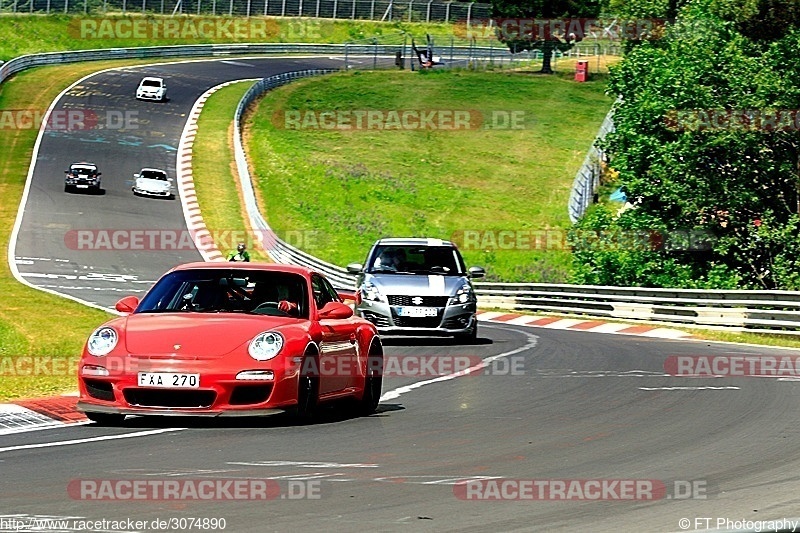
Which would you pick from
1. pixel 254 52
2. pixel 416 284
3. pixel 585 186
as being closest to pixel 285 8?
pixel 254 52

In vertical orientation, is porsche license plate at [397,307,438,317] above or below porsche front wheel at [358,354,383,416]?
below

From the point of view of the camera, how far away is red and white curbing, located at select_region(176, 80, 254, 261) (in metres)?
Answer: 48.4

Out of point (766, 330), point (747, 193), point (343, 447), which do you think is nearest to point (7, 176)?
point (747, 193)

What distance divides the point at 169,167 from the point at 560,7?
3605 centimetres

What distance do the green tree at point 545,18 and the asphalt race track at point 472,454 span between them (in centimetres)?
7029

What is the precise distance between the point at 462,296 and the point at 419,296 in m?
0.68

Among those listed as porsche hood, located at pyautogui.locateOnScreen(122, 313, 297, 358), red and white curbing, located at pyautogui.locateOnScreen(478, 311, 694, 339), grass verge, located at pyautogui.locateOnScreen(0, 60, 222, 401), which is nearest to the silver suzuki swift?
grass verge, located at pyautogui.locateOnScreen(0, 60, 222, 401)

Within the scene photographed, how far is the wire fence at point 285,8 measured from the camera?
96.6 m

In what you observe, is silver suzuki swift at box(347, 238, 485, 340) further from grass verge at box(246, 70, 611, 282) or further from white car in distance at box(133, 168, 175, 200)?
white car in distance at box(133, 168, 175, 200)

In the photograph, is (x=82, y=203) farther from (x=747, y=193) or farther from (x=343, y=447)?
(x=343, y=447)

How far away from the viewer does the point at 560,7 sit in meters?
89.8

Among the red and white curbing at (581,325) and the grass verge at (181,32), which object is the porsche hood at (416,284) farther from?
the grass verge at (181,32)

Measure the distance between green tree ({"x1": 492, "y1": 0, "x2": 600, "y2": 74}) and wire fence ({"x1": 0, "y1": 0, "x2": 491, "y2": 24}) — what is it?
18.9 metres

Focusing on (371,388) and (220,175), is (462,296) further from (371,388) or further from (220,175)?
(220,175)
